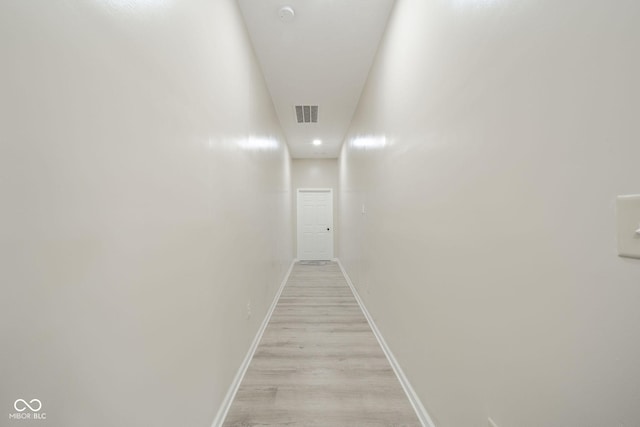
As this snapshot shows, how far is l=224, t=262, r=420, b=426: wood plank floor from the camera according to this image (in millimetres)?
1498

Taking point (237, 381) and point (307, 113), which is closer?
point (237, 381)

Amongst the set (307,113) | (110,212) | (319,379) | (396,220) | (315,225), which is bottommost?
(319,379)

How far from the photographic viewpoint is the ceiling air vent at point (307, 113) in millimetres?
3801

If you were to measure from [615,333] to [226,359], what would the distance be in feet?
5.72

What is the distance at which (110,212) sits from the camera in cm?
68

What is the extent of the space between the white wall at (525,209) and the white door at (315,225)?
5.17m

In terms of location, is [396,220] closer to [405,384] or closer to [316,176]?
[405,384]

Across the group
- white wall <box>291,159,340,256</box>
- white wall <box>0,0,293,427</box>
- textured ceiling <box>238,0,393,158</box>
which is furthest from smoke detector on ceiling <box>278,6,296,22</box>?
white wall <box>291,159,340,256</box>

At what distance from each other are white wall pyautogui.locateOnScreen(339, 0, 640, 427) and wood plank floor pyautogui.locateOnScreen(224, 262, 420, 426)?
0.31m

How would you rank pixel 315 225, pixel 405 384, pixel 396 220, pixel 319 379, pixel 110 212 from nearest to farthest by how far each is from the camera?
1. pixel 110 212
2. pixel 405 384
3. pixel 319 379
4. pixel 396 220
5. pixel 315 225

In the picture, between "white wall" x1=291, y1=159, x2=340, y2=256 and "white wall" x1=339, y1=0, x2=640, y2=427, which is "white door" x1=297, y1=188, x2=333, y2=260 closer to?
"white wall" x1=291, y1=159, x2=340, y2=256

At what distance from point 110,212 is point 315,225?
606 centimetres

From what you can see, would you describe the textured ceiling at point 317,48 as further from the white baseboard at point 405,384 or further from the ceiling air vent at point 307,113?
the white baseboard at point 405,384

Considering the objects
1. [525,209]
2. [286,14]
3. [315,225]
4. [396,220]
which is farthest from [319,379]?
[315,225]
